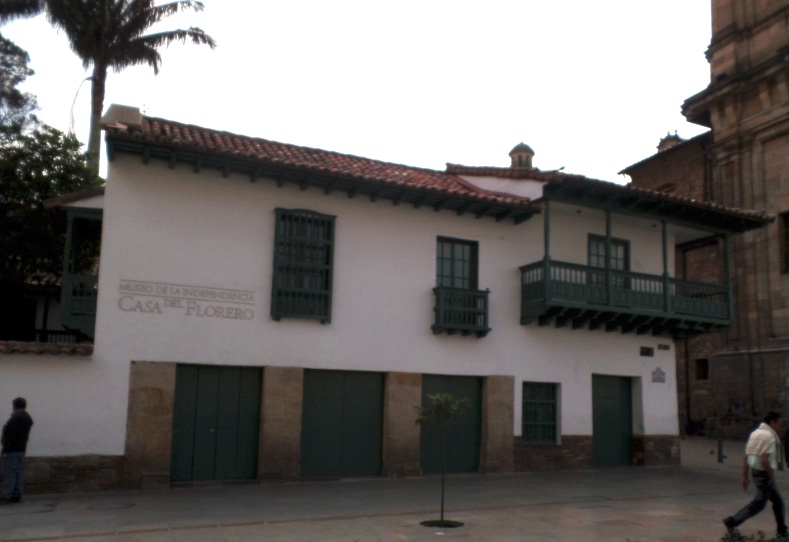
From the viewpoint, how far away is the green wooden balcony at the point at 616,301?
16969 millimetres

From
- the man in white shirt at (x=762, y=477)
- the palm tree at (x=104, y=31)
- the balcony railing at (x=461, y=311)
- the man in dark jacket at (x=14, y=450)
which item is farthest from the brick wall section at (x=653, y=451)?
the palm tree at (x=104, y=31)

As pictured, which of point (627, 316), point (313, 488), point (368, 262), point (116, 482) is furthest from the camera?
point (627, 316)

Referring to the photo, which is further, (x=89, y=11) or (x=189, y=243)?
(x=89, y=11)

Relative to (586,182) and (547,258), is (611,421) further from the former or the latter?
(586,182)

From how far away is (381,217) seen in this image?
16.3m

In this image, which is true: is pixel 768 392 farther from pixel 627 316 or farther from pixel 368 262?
pixel 368 262

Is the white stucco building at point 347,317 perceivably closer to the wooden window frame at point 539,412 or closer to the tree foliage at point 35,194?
the wooden window frame at point 539,412

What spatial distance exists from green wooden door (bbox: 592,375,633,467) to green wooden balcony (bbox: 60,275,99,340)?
11.6 m

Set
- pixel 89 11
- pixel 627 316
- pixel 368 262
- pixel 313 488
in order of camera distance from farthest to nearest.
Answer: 1. pixel 89 11
2. pixel 627 316
3. pixel 368 262
4. pixel 313 488

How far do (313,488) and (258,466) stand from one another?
120cm

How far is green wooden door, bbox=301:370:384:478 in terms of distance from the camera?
15.2 meters

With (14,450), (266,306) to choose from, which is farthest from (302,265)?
(14,450)

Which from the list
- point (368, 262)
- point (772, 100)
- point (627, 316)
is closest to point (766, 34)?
point (772, 100)

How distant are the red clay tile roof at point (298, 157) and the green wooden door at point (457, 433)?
4.05m
